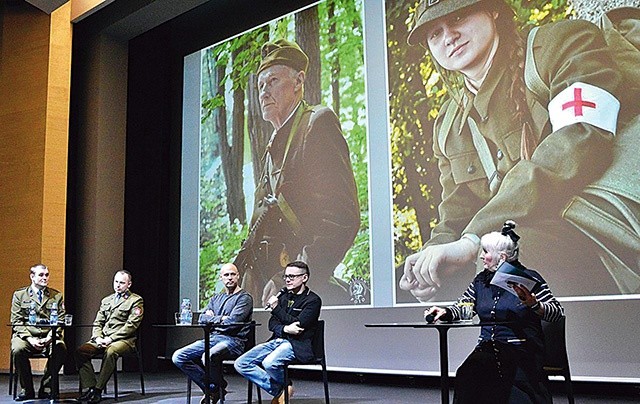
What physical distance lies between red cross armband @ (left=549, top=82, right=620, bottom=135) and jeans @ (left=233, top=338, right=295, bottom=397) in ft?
7.93

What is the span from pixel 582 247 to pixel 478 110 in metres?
1.32

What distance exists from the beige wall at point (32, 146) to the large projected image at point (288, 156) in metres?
1.55

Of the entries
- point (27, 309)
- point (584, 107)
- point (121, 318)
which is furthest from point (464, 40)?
point (27, 309)

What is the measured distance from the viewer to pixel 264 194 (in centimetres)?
762

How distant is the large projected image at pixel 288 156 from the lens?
6.84 meters

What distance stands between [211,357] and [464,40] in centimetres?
306

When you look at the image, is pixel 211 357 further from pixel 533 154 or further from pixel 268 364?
pixel 533 154

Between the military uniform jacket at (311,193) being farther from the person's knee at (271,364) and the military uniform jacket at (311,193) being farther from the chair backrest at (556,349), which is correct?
the chair backrest at (556,349)

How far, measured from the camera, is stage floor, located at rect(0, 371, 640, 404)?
5.36 m

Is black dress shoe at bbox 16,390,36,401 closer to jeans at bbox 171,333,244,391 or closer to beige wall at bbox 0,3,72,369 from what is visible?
jeans at bbox 171,333,244,391

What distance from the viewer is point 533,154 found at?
18.2 ft

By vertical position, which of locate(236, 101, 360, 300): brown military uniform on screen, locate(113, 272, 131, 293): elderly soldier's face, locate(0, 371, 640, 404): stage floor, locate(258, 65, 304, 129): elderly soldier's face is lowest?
locate(0, 371, 640, 404): stage floor

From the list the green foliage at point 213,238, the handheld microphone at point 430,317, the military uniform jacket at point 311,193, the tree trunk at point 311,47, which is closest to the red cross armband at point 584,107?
the military uniform jacket at point 311,193

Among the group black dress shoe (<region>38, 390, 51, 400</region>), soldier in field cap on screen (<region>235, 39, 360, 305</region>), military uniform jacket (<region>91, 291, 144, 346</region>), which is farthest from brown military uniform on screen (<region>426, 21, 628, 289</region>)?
black dress shoe (<region>38, 390, 51, 400</region>)
